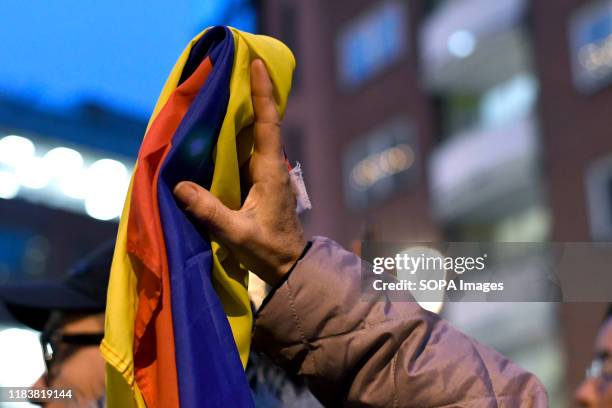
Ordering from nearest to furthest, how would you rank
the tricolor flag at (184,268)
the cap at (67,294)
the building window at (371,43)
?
1. the tricolor flag at (184,268)
2. the cap at (67,294)
3. the building window at (371,43)

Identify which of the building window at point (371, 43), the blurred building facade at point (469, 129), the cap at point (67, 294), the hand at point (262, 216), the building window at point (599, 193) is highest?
the building window at point (371, 43)

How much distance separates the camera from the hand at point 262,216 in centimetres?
Answer: 214

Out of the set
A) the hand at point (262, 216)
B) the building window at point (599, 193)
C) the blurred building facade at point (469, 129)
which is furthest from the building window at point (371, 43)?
the hand at point (262, 216)

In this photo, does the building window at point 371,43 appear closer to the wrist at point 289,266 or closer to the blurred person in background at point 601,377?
the blurred person in background at point 601,377

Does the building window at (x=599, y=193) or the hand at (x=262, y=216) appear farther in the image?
the building window at (x=599, y=193)

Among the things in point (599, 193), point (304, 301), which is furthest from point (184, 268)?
point (599, 193)

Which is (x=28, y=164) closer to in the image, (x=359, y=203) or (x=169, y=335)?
(x=169, y=335)

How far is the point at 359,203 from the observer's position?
25.5m

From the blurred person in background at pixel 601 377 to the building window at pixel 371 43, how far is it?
881 inches

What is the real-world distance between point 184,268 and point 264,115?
33 centimetres

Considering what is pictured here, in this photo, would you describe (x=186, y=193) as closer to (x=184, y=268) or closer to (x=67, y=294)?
(x=184, y=268)

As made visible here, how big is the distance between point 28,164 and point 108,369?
1019 cm

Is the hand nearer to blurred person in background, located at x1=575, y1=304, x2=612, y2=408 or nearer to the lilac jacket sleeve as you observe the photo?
the lilac jacket sleeve

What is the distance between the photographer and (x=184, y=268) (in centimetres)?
212
